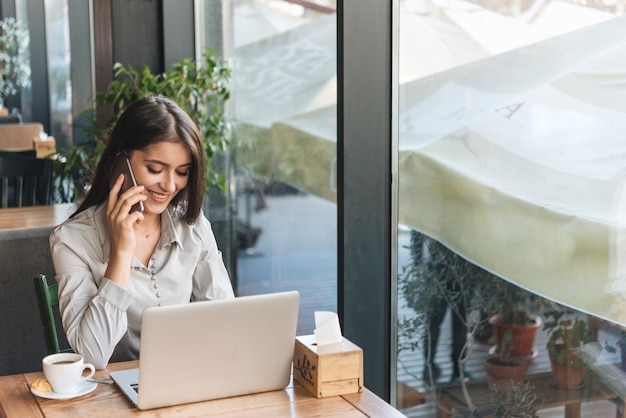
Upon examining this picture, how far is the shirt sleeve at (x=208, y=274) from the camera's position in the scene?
2.38 metres

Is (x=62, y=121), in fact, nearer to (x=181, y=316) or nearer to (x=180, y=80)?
(x=180, y=80)

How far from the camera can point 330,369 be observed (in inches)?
70.9

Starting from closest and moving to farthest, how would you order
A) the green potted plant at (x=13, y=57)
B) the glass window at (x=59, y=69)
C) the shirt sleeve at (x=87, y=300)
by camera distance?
the shirt sleeve at (x=87, y=300), the glass window at (x=59, y=69), the green potted plant at (x=13, y=57)

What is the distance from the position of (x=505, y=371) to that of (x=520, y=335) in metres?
0.13

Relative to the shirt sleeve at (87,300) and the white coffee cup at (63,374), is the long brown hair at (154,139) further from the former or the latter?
the white coffee cup at (63,374)

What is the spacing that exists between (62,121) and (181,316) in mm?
6772

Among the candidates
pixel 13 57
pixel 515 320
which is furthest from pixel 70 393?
pixel 13 57

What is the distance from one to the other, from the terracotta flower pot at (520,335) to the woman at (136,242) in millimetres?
755

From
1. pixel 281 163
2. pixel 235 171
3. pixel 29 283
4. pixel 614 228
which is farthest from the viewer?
pixel 235 171

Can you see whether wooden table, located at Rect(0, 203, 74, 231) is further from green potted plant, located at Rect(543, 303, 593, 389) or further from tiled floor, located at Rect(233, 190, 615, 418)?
green potted plant, located at Rect(543, 303, 593, 389)

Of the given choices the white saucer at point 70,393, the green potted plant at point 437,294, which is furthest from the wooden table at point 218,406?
the green potted plant at point 437,294

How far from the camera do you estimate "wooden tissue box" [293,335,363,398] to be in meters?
1.79

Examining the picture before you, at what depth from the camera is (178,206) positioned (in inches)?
94.9

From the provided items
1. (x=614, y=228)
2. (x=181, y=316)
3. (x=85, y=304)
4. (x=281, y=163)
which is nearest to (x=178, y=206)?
(x=85, y=304)
